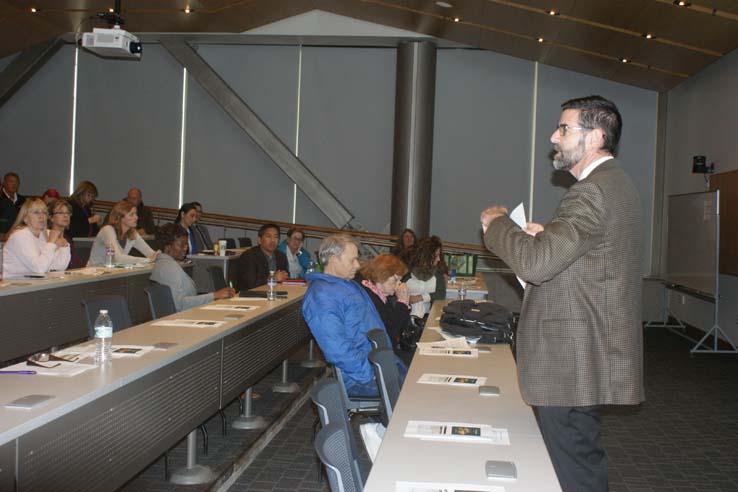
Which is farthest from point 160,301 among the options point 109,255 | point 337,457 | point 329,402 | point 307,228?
point 307,228

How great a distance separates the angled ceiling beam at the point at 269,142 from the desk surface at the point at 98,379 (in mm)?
7879

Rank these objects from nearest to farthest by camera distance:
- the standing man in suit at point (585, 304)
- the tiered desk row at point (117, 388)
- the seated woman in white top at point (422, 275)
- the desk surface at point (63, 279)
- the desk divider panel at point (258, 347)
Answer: the standing man in suit at point (585, 304), the tiered desk row at point (117, 388), the desk divider panel at point (258, 347), the desk surface at point (63, 279), the seated woman in white top at point (422, 275)

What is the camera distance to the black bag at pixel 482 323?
4207 millimetres

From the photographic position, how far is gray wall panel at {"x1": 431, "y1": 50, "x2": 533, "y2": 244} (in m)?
12.3

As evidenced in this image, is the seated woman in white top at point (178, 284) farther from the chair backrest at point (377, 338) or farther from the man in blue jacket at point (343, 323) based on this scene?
the chair backrest at point (377, 338)

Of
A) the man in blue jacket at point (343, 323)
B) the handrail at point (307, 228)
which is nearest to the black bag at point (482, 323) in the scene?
the man in blue jacket at point (343, 323)

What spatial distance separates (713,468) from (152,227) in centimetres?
876

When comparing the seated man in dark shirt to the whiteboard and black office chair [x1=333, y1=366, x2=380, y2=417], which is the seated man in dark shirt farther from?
the whiteboard

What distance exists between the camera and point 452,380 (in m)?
3.16

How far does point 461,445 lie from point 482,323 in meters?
2.07

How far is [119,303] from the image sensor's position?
448 centimetres

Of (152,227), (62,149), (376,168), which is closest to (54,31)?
(62,149)

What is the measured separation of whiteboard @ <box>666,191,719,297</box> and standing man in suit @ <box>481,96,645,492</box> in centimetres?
685

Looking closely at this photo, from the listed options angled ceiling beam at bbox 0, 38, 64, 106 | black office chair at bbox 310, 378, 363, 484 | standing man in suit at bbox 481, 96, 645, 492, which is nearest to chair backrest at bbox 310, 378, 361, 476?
black office chair at bbox 310, 378, 363, 484
